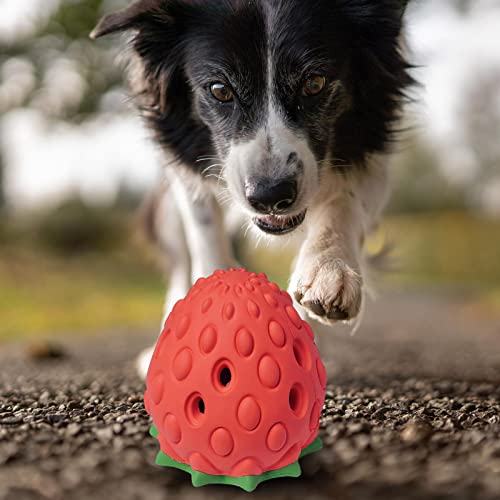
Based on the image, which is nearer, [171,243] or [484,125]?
[171,243]

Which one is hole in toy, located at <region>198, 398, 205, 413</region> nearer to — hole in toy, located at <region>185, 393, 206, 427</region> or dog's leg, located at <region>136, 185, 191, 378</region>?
hole in toy, located at <region>185, 393, 206, 427</region>

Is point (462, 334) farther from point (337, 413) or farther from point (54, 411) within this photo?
point (54, 411)

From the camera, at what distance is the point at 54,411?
2330mm

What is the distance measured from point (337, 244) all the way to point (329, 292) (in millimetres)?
466

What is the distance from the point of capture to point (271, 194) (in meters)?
2.55

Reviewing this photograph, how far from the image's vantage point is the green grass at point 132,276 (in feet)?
29.7

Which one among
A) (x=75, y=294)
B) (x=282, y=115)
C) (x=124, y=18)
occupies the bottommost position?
(x=75, y=294)

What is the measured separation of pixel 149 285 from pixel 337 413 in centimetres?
1142

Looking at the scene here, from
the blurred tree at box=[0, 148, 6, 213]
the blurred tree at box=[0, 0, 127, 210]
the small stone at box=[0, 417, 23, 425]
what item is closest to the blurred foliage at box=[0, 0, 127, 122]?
the blurred tree at box=[0, 0, 127, 210]

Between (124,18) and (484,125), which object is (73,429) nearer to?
(124,18)

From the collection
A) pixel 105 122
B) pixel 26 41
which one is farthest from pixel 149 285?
pixel 26 41

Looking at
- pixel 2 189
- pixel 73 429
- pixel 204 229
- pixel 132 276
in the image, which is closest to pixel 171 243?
pixel 204 229

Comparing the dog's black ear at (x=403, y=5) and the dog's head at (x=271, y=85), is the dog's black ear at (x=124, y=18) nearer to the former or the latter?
the dog's head at (x=271, y=85)

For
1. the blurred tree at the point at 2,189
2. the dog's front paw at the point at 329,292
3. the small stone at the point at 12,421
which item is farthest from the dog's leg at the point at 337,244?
the blurred tree at the point at 2,189
